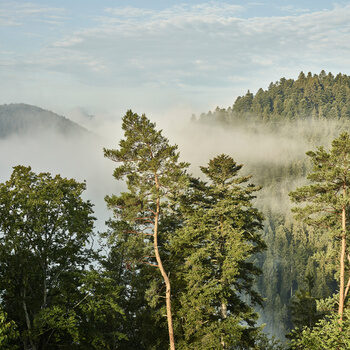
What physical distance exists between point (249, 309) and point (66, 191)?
11.3 m

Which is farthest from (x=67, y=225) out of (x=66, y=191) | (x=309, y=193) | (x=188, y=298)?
(x=309, y=193)

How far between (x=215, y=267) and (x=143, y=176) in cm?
619

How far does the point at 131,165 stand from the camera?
18328 mm

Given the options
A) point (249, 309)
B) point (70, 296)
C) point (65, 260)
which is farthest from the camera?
point (249, 309)

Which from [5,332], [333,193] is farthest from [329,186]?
[5,332]

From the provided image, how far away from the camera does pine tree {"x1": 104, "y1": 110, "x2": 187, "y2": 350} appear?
58.1ft

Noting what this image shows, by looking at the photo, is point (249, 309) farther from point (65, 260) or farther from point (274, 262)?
point (274, 262)

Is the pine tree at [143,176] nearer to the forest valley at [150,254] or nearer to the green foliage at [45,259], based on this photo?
the forest valley at [150,254]

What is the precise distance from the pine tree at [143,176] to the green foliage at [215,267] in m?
1.65

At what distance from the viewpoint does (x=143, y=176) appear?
1839cm

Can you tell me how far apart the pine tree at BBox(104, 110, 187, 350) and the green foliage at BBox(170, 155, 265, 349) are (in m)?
1.65

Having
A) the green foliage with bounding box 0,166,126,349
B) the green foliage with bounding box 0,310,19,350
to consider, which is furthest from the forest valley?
the green foliage with bounding box 0,310,19,350

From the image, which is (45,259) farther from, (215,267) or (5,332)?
(215,267)

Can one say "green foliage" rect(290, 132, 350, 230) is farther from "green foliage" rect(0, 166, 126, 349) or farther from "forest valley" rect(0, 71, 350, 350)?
"green foliage" rect(0, 166, 126, 349)
